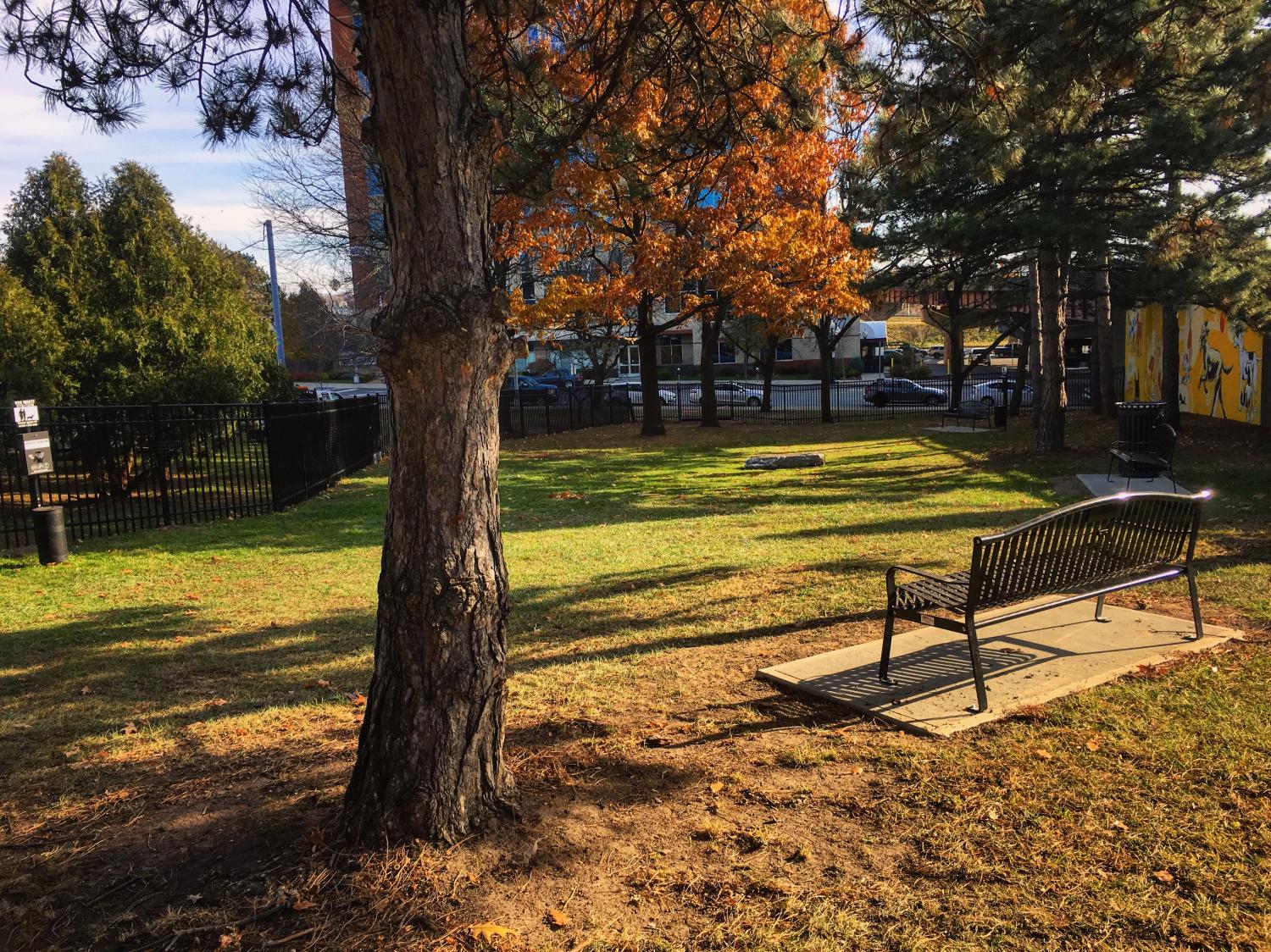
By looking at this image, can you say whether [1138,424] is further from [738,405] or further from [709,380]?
[738,405]

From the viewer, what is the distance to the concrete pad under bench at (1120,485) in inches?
436

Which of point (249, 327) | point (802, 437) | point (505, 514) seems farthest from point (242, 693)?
point (802, 437)

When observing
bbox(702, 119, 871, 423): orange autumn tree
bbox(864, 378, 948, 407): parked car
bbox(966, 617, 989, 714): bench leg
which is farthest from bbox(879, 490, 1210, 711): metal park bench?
bbox(864, 378, 948, 407): parked car

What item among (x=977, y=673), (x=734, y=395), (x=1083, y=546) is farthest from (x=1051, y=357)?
(x=734, y=395)

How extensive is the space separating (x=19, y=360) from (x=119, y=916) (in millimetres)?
13646

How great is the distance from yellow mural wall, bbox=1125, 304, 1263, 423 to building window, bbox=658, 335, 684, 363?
4009 centimetres

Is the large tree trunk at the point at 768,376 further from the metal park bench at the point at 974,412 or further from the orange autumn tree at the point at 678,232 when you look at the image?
the orange autumn tree at the point at 678,232

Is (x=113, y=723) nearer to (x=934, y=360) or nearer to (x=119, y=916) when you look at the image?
Answer: (x=119, y=916)

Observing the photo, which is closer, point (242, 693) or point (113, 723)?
point (113, 723)

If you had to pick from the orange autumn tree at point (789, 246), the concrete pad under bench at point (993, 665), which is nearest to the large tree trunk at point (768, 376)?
the orange autumn tree at point (789, 246)

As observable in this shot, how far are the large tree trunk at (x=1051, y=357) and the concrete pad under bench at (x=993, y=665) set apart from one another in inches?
403

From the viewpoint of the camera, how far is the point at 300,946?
2.65 m

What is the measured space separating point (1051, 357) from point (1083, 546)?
37.8 ft

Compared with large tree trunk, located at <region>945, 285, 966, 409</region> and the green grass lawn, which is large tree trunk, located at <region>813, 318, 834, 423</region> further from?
the green grass lawn
